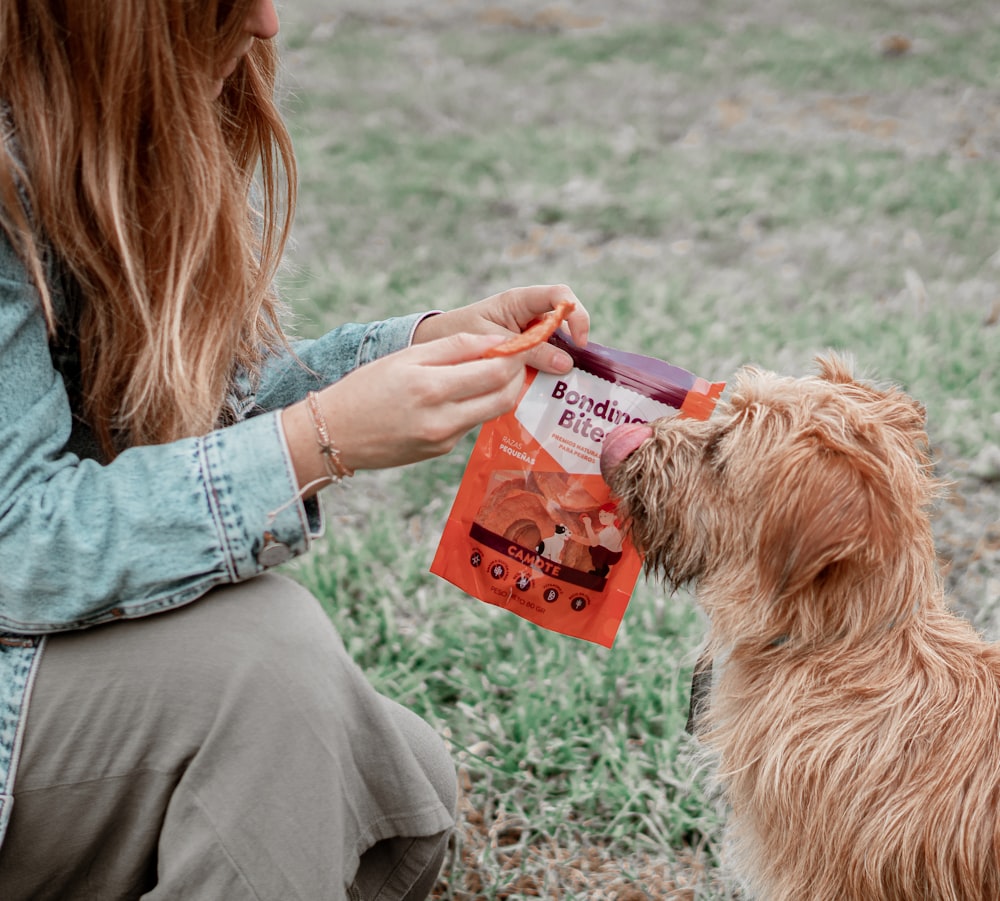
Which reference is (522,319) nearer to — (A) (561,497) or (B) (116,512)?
(A) (561,497)

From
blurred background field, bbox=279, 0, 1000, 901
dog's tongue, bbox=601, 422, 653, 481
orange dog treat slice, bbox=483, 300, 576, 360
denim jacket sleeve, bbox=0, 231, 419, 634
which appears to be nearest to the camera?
denim jacket sleeve, bbox=0, 231, 419, 634

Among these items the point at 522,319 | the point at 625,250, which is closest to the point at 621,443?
the point at 522,319

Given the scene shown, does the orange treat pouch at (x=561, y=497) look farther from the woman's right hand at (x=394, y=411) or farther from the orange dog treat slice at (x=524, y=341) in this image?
the woman's right hand at (x=394, y=411)

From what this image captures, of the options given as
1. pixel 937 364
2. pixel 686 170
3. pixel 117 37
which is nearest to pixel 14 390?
pixel 117 37

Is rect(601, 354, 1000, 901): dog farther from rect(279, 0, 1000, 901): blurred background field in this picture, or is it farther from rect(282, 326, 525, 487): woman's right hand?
rect(279, 0, 1000, 901): blurred background field

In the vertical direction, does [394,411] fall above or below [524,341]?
below

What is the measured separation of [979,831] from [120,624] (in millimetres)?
1523

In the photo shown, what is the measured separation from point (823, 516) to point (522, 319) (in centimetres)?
81

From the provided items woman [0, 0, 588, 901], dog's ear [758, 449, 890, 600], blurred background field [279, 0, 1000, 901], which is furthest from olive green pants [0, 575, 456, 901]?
blurred background field [279, 0, 1000, 901]

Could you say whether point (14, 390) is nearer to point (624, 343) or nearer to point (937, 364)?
point (624, 343)

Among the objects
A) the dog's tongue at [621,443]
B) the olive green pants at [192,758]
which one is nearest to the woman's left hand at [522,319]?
the dog's tongue at [621,443]

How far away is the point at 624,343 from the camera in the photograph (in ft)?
15.8

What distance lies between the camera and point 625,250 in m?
6.15

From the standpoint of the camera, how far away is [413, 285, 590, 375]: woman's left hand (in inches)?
87.3
